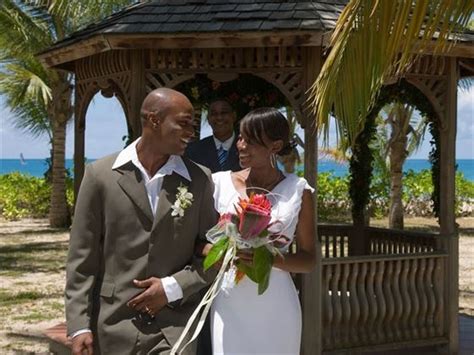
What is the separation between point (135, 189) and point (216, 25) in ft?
14.4

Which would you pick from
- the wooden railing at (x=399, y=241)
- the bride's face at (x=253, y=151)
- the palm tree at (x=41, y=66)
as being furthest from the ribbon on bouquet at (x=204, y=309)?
the palm tree at (x=41, y=66)

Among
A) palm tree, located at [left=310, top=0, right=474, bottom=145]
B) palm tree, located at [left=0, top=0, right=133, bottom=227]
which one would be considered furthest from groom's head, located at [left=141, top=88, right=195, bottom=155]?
palm tree, located at [left=0, top=0, right=133, bottom=227]

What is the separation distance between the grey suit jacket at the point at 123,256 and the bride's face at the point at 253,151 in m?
0.37

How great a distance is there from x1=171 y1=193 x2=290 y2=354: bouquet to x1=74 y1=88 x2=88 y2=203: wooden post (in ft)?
20.3

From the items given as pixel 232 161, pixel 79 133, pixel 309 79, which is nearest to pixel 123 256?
pixel 232 161

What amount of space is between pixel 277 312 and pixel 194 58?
4679mm

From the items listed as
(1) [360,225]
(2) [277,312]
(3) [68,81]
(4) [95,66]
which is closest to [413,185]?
(3) [68,81]

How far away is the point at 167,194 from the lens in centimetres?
318

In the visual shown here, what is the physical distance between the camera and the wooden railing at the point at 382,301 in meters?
7.71

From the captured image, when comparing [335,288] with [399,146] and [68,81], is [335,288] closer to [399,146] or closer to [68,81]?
[399,146]

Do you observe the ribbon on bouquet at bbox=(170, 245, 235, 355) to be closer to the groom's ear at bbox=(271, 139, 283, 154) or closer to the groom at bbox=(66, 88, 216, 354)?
the groom at bbox=(66, 88, 216, 354)

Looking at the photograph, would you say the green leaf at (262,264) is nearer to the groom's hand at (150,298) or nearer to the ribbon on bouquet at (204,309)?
the ribbon on bouquet at (204,309)

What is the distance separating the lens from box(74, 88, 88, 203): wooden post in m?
9.20

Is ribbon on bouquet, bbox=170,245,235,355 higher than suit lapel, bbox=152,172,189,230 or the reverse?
the reverse
